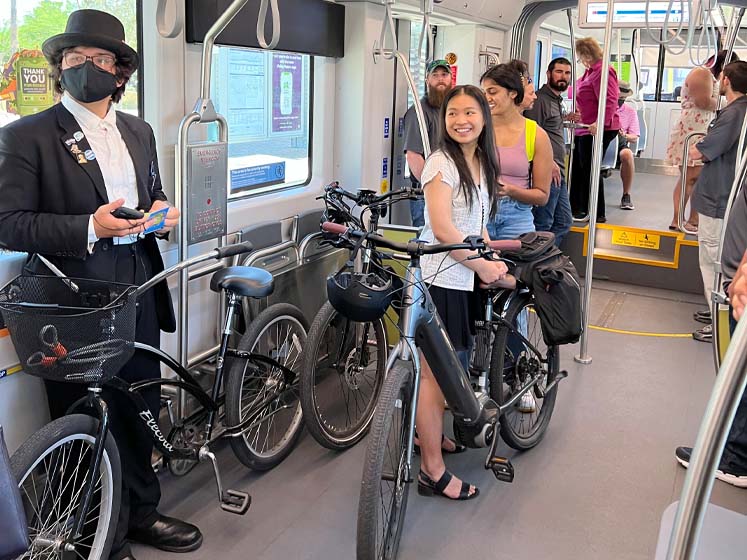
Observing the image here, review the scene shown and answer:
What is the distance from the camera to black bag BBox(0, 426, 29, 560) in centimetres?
148

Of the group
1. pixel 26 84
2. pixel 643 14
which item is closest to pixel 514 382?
pixel 26 84

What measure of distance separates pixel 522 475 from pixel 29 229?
2162 mm

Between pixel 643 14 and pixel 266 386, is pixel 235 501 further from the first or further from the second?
pixel 643 14

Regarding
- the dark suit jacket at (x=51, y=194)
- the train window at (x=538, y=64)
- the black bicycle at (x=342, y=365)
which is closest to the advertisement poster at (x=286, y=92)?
the black bicycle at (x=342, y=365)

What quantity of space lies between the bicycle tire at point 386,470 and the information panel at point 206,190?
43.7 inches

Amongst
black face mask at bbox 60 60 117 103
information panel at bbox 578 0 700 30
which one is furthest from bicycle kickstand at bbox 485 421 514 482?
information panel at bbox 578 0 700 30

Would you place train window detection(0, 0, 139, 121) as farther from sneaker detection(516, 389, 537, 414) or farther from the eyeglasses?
sneaker detection(516, 389, 537, 414)

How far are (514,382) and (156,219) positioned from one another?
5.57 feet

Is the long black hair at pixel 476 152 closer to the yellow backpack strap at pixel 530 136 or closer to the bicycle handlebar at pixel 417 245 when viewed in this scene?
the bicycle handlebar at pixel 417 245

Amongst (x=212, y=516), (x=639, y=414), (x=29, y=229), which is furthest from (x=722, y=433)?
(x=639, y=414)

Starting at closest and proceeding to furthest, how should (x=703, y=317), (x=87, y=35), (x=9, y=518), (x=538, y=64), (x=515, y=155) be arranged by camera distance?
(x=9, y=518), (x=87, y=35), (x=515, y=155), (x=703, y=317), (x=538, y=64)

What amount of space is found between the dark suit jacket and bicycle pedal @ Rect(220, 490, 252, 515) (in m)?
0.93

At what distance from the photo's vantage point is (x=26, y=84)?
2691mm

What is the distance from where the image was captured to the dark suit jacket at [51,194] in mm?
2312
